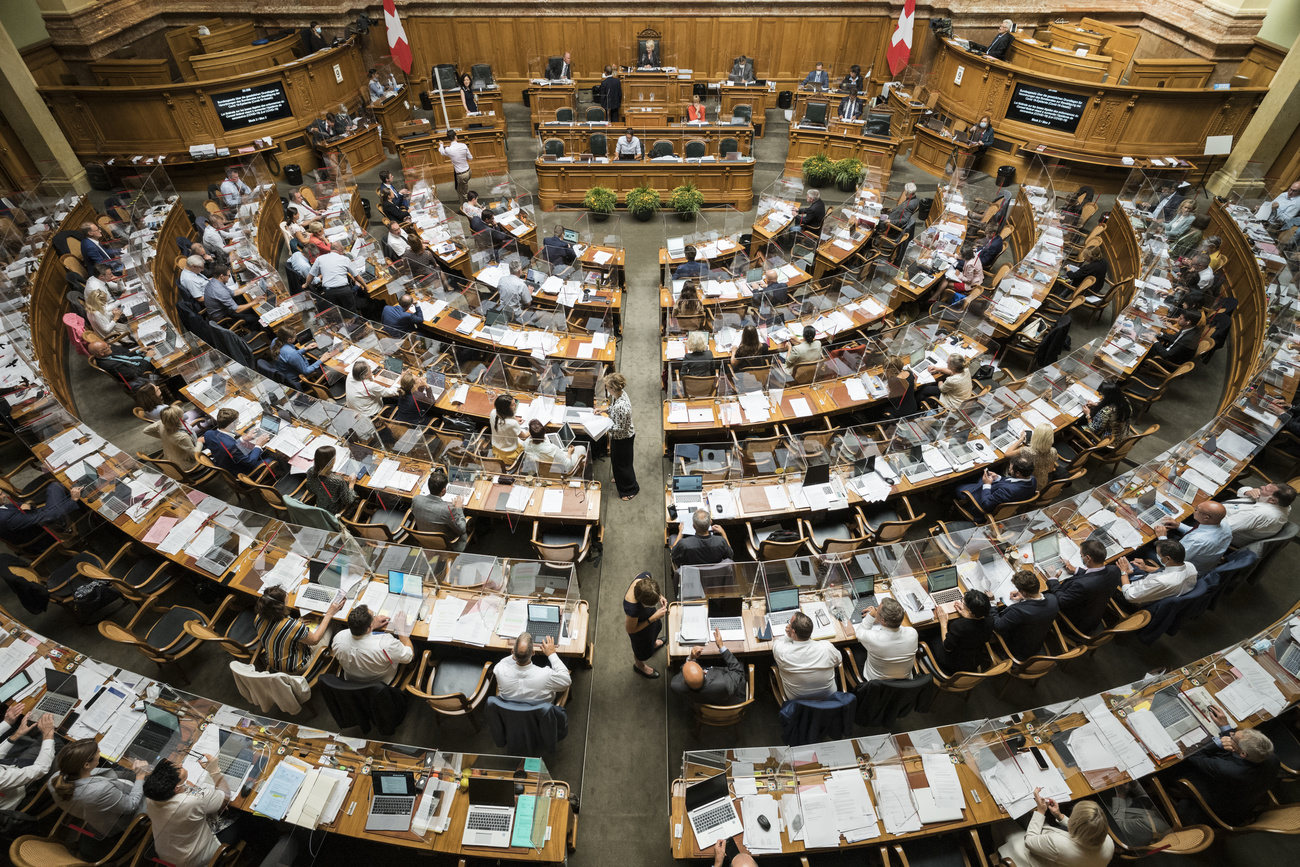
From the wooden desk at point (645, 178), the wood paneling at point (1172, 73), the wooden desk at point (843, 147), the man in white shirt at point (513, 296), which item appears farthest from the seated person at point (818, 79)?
the man in white shirt at point (513, 296)

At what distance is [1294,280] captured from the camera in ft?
31.4

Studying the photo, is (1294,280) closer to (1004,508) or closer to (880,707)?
(1004,508)

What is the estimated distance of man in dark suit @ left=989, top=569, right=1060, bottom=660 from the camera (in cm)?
564

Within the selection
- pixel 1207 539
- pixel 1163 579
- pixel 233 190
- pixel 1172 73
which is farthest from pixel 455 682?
pixel 1172 73

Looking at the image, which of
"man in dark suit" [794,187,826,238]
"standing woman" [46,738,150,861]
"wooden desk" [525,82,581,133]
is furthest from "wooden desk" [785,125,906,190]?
"standing woman" [46,738,150,861]

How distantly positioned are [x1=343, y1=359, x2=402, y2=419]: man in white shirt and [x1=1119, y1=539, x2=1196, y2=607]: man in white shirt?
8.14 metres

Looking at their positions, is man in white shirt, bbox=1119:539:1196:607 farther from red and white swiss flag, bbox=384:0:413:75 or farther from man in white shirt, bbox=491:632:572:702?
red and white swiss flag, bbox=384:0:413:75

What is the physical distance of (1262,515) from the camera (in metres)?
6.42

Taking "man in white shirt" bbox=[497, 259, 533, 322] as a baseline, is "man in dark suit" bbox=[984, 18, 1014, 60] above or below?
above

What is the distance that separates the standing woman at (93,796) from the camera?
4.59 metres

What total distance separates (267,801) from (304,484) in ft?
11.4

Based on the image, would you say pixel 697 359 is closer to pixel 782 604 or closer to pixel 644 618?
pixel 782 604

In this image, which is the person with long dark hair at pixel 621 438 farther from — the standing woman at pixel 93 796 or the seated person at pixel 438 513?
the standing woman at pixel 93 796

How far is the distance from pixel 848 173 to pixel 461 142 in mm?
8777
